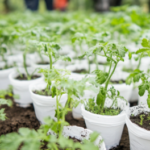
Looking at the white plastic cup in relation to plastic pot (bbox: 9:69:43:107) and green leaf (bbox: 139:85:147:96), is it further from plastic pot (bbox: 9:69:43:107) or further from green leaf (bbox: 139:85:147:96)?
plastic pot (bbox: 9:69:43:107)

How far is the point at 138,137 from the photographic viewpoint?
135 centimetres

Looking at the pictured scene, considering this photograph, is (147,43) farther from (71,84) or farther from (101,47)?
(71,84)

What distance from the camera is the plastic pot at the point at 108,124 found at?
1447mm

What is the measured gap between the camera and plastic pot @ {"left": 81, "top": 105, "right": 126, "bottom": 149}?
4.75 ft

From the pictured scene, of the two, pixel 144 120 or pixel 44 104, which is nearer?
pixel 144 120

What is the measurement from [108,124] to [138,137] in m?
0.25

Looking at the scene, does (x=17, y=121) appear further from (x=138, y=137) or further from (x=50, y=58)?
(x=138, y=137)

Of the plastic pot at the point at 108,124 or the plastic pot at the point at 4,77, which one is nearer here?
the plastic pot at the point at 108,124

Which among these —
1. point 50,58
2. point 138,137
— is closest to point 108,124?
point 138,137

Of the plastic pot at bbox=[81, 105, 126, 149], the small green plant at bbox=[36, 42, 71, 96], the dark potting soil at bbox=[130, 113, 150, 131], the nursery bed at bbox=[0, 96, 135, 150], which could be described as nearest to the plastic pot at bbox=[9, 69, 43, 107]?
the nursery bed at bbox=[0, 96, 135, 150]

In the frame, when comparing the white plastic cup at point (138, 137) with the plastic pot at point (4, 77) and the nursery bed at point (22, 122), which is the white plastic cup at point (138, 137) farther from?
the plastic pot at point (4, 77)

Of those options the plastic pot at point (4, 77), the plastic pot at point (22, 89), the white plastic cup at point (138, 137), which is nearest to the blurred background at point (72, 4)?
the plastic pot at point (4, 77)

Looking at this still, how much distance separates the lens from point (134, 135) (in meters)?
1.37

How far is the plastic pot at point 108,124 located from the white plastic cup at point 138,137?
0.10 m
